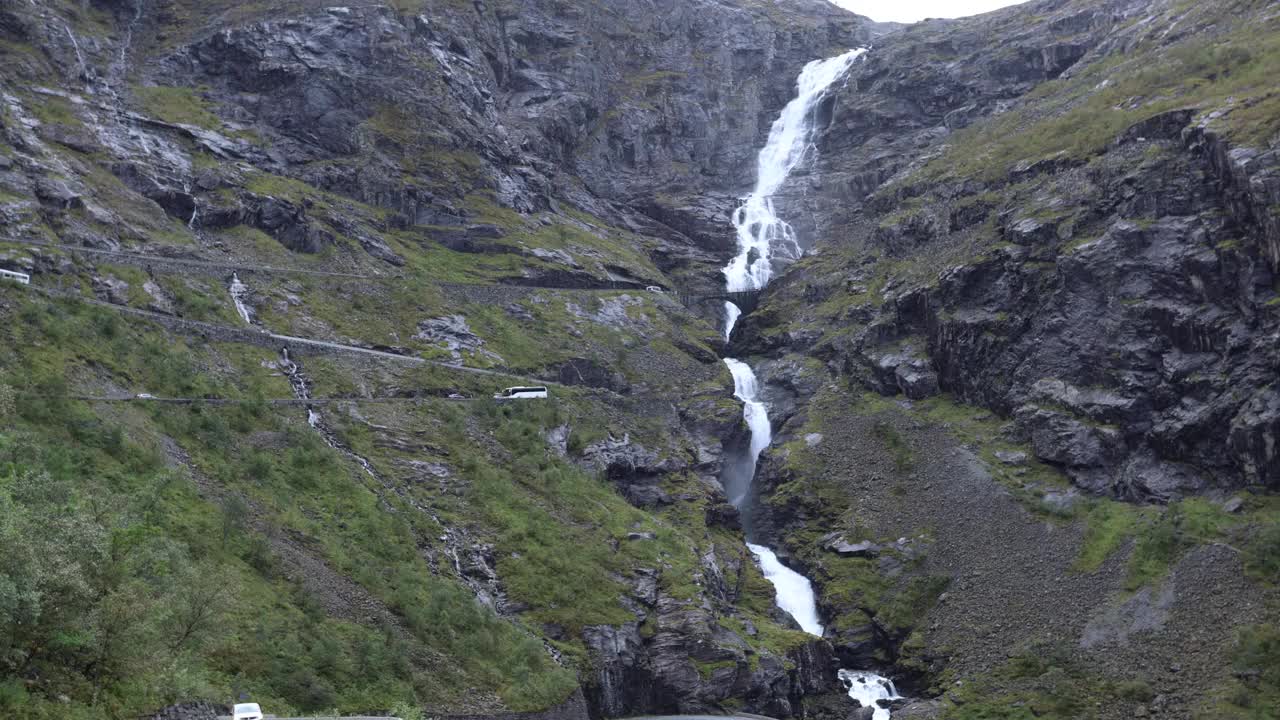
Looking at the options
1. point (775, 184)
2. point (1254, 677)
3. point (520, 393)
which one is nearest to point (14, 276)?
point (520, 393)

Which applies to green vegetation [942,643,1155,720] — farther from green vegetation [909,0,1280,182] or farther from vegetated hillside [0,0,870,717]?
green vegetation [909,0,1280,182]

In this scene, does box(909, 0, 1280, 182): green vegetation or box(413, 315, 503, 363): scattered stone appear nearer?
box(413, 315, 503, 363): scattered stone

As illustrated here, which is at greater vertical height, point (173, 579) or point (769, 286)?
point (769, 286)

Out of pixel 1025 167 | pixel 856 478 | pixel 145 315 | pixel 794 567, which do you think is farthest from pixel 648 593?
pixel 1025 167

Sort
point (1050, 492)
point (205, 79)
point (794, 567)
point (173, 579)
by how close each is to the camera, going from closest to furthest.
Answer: point (173, 579), point (1050, 492), point (794, 567), point (205, 79)

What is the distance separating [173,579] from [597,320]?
6684cm

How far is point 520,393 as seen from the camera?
73.6m

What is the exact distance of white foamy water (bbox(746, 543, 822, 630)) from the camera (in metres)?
66.6

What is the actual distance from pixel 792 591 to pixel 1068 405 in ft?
80.4

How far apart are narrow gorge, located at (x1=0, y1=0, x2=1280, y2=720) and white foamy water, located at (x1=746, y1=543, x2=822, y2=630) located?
25 cm

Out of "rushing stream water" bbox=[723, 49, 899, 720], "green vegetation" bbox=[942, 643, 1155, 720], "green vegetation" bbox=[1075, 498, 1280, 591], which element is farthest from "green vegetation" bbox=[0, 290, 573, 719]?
"green vegetation" bbox=[1075, 498, 1280, 591]

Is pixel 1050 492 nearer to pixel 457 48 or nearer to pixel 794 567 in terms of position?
pixel 794 567

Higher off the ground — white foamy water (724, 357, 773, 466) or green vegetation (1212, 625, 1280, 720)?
white foamy water (724, 357, 773, 466)

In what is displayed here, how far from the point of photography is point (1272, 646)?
157 feet
